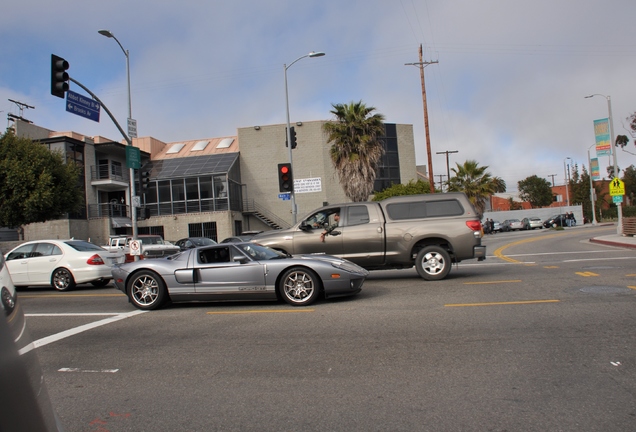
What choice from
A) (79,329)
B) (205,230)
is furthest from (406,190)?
(79,329)

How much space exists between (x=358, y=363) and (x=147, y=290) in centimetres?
547

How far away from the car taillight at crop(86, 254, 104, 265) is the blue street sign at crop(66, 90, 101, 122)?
18.4 ft

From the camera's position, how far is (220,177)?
37.1 meters

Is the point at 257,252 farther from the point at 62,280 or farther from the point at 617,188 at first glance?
the point at 617,188

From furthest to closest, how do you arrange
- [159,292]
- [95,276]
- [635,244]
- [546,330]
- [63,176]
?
[63,176]
[635,244]
[95,276]
[159,292]
[546,330]

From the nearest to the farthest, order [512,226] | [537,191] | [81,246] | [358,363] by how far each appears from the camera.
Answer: [358,363] → [81,246] → [512,226] → [537,191]

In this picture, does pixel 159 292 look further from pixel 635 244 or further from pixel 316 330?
pixel 635 244

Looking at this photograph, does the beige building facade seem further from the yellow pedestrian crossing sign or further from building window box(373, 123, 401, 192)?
the yellow pedestrian crossing sign

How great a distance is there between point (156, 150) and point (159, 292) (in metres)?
35.2

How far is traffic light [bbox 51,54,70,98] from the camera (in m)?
14.7

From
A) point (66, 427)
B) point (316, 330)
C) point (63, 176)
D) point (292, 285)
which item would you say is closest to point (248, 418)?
point (66, 427)

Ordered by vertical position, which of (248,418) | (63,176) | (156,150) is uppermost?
(156,150)

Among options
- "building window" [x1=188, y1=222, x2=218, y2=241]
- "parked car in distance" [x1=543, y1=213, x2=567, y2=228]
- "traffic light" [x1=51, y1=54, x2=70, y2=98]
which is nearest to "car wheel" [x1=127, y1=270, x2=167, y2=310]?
"traffic light" [x1=51, y1=54, x2=70, y2=98]

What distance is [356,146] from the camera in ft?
102
